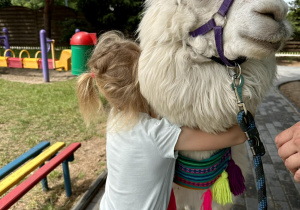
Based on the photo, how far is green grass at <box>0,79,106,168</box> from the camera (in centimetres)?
345

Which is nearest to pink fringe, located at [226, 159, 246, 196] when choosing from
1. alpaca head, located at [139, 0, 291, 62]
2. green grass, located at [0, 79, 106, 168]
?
alpaca head, located at [139, 0, 291, 62]

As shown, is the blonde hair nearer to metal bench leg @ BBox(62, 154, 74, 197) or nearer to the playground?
metal bench leg @ BBox(62, 154, 74, 197)

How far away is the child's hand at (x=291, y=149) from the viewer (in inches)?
34.5

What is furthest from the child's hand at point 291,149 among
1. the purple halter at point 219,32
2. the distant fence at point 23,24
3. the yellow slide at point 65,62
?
the distant fence at point 23,24

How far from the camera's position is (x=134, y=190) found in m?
1.30

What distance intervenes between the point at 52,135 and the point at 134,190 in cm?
271

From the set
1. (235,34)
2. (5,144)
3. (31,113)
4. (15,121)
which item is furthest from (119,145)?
(31,113)

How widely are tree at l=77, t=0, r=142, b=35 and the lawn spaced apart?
248 inches

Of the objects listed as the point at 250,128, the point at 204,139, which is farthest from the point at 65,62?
the point at 250,128

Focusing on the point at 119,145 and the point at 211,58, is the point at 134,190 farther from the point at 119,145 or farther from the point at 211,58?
the point at 211,58

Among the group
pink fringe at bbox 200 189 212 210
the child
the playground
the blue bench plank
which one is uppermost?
the child

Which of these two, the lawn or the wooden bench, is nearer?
the wooden bench

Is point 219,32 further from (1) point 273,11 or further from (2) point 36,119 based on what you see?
(2) point 36,119

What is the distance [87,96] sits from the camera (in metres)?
1.50
